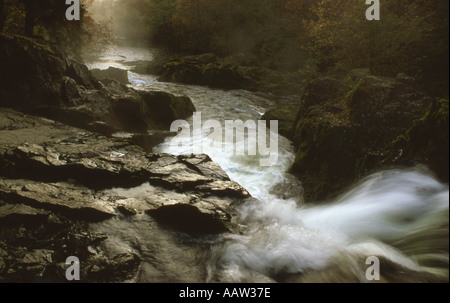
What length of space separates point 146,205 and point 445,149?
4402 mm

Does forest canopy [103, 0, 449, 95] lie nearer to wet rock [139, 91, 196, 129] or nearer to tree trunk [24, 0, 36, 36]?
wet rock [139, 91, 196, 129]

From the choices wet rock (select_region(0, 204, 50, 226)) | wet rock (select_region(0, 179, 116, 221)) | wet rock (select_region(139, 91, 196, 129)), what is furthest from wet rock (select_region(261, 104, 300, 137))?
wet rock (select_region(0, 204, 50, 226))

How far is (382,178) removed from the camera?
5133 mm

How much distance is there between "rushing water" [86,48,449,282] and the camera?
3240 mm

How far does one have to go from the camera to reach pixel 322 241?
383 cm

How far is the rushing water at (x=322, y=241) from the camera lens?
3.24 meters

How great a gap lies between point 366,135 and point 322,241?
137 inches

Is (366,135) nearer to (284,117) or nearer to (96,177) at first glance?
(284,117)
